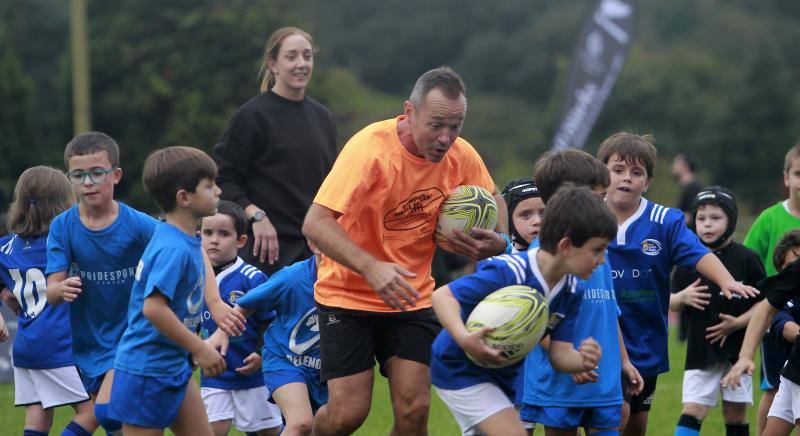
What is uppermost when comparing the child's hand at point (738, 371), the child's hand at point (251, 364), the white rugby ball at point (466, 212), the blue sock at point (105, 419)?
the white rugby ball at point (466, 212)

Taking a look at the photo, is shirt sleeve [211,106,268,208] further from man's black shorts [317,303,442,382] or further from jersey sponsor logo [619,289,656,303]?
jersey sponsor logo [619,289,656,303]

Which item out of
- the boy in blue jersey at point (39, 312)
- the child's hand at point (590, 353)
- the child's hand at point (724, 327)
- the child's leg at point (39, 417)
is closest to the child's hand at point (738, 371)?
the child's hand at point (724, 327)

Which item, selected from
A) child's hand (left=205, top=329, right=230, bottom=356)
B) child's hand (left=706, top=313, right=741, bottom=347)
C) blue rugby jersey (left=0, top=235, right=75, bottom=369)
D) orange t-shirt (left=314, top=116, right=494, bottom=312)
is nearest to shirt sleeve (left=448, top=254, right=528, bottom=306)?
orange t-shirt (left=314, top=116, right=494, bottom=312)

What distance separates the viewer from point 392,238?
5887 millimetres

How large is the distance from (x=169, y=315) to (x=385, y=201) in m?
1.25

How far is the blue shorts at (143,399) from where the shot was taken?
5.41 metres

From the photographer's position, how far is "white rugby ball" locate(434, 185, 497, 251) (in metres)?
5.78

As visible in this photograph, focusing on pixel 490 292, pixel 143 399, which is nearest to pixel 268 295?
pixel 143 399

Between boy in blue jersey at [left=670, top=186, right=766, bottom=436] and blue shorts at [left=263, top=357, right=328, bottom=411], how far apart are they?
2472 millimetres

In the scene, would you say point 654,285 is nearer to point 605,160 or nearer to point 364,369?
point 605,160

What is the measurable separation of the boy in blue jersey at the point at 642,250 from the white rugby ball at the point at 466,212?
3.51 ft

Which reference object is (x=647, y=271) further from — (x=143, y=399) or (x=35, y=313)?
(x=35, y=313)

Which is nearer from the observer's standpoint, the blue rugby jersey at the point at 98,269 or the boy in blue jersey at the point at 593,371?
the boy in blue jersey at the point at 593,371

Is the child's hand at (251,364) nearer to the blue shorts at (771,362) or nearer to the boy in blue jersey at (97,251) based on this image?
the boy in blue jersey at (97,251)
